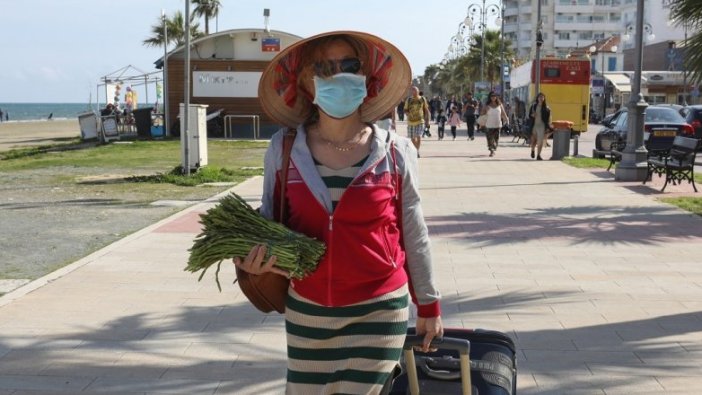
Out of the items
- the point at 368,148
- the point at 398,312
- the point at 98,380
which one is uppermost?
the point at 368,148

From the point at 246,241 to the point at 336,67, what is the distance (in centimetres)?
69

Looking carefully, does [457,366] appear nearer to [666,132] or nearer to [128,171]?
[128,171]

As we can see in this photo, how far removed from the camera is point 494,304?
259 inches

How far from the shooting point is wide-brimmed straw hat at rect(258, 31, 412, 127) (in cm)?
318

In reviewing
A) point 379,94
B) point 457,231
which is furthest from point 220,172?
point 379,94

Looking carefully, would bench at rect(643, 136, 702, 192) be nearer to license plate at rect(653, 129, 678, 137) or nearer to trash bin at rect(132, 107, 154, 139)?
license plate at rect(653, 129, 678, 137)

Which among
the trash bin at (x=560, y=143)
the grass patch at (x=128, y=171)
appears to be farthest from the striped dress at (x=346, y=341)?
the trash bin at (x=560, y=143)

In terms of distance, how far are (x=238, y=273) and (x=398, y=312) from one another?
55 cm

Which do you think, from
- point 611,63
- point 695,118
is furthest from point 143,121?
point 611,63

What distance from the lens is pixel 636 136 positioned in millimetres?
16625

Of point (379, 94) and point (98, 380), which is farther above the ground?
point (379, 94)

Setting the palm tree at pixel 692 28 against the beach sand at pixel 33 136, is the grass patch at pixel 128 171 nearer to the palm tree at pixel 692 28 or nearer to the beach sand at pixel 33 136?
the palm tree at pixel 692 28

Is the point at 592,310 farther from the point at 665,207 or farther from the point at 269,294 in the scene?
the point at 665,207

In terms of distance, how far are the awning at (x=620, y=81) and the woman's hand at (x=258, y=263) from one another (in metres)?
59.3
